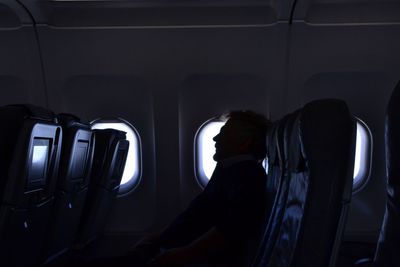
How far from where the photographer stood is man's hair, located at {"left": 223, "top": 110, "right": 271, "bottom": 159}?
304cm

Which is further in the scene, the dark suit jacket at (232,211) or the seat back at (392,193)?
the dark suit jacket at (232,211)

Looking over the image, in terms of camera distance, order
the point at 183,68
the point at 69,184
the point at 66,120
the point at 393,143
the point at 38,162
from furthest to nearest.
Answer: the point at 183,68 < the point at 69,184 < the point at 66,120 < the point at 38,162 < the point at 393,143

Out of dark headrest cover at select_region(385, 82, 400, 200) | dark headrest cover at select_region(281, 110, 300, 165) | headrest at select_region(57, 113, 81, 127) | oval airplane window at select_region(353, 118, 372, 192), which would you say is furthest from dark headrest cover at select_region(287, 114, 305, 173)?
oval airplane window at select_region(353, 118, 372, 192)

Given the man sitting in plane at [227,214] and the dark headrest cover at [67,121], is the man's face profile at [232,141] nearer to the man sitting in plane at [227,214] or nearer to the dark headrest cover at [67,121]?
the man sitting in plane at [227,214]

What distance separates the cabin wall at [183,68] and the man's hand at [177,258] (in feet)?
6.39

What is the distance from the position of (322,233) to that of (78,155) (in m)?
2.32

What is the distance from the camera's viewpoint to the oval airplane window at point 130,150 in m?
4.77

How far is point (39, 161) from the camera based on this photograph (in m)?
2.50

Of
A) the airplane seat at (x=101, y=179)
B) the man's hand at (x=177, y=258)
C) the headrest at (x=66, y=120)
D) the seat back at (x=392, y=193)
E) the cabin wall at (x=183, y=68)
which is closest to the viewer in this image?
the seat back at (x=392, y=193)

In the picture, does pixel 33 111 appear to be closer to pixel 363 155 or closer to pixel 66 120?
pixel 66 120

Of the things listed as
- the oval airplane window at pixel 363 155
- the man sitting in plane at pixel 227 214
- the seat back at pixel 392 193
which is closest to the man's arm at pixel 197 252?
the man sitting in plane at pixel 227 214

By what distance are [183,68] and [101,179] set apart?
122 cm

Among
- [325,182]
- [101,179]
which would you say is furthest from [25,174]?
[101,179]

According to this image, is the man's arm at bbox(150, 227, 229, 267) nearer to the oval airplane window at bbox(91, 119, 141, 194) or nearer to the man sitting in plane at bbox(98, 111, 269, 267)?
the man sitting in plane at bbox(98, 111, 269, 267)
